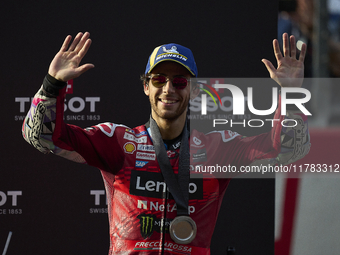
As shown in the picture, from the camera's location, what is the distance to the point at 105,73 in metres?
2.81

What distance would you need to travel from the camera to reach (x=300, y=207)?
283cm

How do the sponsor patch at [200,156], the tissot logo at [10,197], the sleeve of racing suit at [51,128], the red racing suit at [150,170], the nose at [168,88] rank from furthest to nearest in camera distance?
the tissot logo at [10,197] < the sponsor patch at [200,156] < the nose at [168,88] < the red racing suit at [150,170] < the sleeve of racing suit at [51,128]

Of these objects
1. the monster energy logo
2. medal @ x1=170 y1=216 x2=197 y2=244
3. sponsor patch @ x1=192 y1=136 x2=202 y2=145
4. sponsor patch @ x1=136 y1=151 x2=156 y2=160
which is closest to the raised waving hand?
sponsor patch @ x1=192 y1=136 x2=202 y2=145

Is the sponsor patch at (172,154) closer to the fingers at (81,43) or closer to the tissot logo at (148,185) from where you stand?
the tissot logo at (148,185)

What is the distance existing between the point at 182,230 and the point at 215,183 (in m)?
0.36

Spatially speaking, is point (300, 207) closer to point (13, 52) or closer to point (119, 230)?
point (119, 230)

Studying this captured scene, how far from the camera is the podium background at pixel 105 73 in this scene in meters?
2.74

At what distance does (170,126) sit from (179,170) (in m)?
0.28

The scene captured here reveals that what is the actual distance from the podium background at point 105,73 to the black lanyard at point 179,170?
2.67ft

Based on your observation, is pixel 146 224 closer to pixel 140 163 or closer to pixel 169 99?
pixel 140 163

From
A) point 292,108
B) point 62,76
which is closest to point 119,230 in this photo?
point 62,76

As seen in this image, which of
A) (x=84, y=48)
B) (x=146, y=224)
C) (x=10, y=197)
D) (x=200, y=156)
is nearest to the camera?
(x=84, y=48)

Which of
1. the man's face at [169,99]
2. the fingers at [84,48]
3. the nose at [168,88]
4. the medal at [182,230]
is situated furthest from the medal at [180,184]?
the fingers at [84,48]

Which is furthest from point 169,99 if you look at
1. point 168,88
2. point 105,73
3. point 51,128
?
point 105,73
